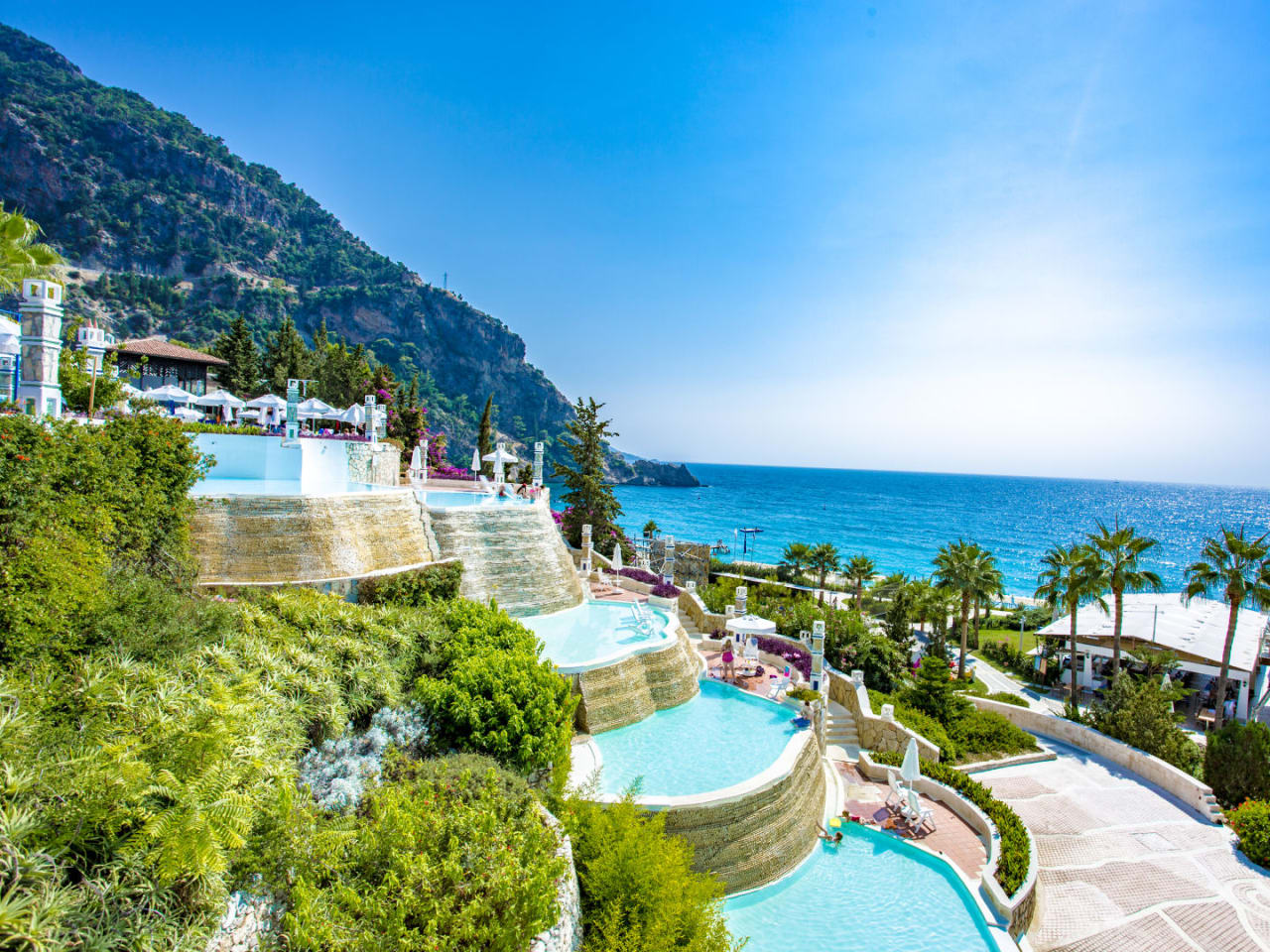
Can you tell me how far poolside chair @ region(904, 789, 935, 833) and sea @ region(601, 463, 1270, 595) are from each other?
177ft

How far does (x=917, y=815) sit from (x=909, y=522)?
114488 millimetres

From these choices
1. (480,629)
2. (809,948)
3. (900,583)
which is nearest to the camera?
(809,948)

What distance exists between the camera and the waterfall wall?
1942 cm

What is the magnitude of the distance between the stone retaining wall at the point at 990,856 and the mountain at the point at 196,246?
344ft

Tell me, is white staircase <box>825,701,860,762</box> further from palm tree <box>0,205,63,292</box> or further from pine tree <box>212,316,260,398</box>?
pine tree <box>212,316,260,398</box>

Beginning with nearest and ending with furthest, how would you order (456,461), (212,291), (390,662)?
(390,662), (212,291), (456,461)

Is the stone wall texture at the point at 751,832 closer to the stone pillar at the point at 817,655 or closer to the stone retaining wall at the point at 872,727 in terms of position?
the stone pillar at the point at 817,655

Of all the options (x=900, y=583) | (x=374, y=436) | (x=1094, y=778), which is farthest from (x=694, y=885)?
(x=900, y=583)

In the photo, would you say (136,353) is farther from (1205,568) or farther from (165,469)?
(1205,568)

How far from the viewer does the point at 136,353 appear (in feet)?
115

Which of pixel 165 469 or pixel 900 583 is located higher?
pixel 165 469

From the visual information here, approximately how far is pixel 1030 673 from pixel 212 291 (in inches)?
4802

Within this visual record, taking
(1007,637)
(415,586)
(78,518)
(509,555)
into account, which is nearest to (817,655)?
(509,555)

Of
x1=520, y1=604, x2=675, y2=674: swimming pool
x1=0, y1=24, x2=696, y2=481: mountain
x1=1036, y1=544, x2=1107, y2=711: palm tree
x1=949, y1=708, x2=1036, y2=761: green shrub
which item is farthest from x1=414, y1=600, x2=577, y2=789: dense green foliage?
x1=0, y1=24, x2=696, y2=481: mountain
